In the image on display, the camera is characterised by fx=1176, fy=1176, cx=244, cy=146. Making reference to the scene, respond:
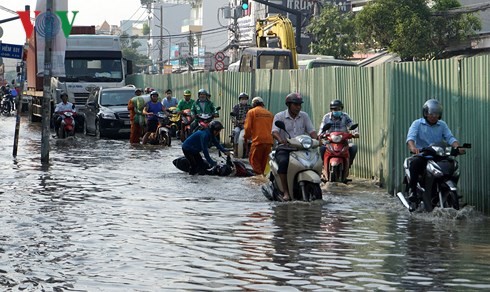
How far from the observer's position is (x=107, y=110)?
35594mm

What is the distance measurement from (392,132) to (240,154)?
7700 mm

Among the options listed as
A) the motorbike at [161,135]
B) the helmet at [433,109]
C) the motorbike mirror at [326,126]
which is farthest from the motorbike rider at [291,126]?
the motorbike at [161,135]

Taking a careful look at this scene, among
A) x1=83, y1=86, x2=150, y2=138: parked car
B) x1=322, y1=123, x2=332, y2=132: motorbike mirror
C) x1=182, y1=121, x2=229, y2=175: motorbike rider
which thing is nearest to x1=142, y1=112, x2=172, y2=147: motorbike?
x1=83, y1=86, x2=150, y2=138: parked car

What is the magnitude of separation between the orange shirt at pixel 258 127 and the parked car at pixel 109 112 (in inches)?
546

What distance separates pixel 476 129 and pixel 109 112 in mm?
21778

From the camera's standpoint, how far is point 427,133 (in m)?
14.2

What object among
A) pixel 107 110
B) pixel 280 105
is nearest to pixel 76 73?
pixel 107 110

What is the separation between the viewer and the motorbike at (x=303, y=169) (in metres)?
15.5

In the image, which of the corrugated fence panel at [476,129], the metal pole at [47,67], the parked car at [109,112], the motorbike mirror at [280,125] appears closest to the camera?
the corrugated fence panel at [476,129]

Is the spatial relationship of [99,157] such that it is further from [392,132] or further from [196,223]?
[196,223]

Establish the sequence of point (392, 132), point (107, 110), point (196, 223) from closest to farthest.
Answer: point (196, 223), point (392, 132), point (107, 110)

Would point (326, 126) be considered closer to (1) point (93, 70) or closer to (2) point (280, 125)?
(2) point (280, 125)

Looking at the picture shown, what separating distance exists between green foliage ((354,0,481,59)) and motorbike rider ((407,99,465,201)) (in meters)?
37.8

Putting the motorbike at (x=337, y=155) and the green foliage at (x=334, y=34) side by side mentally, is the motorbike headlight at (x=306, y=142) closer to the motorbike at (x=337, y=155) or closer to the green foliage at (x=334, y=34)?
the motorbike at (x=337, y=155)
